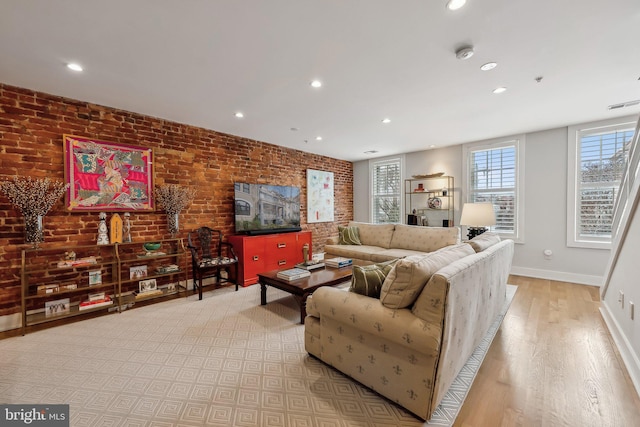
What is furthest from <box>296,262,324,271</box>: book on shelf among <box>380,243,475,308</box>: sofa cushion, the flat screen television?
<box>380,243,475,308</box>: sofa cushion

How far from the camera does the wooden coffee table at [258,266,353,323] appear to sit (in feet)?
8.52

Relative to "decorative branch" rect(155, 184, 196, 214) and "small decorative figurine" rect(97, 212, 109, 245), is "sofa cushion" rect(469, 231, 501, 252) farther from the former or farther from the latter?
"small decorative figurine" rect(97, 212, 109, 245)

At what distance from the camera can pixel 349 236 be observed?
15.7ft

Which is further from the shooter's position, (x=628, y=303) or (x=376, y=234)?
(x=376, y=234)

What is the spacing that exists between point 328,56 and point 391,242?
10.8 feet

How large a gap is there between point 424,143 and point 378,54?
3.28 metres

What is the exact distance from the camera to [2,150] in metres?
2.49

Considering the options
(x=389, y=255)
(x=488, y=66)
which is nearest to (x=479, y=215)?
(x=389, y=255)

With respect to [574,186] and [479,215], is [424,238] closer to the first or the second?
[479,215]

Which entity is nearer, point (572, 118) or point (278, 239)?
point (572, 118)

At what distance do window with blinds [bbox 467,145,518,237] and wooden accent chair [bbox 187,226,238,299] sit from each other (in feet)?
14.9

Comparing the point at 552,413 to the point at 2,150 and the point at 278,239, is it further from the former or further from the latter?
the point at 2,150

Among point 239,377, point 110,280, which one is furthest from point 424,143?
point 110,280

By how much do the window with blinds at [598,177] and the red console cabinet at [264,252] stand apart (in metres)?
4.44
